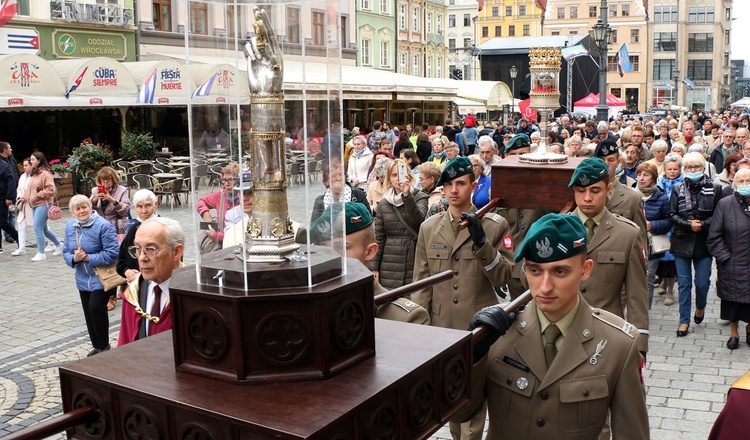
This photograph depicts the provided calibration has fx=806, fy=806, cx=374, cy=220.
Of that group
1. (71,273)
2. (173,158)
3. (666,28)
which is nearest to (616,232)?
(71,273)

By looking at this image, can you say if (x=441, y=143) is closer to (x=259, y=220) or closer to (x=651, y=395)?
(x=651, y=395)

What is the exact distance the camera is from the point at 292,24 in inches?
105

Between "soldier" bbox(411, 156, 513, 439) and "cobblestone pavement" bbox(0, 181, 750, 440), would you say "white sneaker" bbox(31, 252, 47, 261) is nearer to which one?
"cobblestone pavement" bbox(0, 181, 750, 440)

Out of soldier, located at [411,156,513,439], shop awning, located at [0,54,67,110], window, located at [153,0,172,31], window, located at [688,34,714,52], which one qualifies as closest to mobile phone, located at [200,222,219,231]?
window, located at [153,0,172,31]

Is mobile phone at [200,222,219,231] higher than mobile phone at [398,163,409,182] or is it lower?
higher

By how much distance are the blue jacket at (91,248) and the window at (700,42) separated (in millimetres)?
106022

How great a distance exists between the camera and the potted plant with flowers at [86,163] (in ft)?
60.9

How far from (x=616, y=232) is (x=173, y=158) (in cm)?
1805

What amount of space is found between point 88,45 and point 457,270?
917 inches

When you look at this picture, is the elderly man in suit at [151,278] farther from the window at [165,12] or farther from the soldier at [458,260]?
the soldier at [458,260]

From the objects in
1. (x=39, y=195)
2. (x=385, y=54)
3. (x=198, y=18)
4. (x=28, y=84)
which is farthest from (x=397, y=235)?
(x=385, y=54)

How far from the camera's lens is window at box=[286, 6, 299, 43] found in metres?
2.66

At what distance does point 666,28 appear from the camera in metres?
96.6

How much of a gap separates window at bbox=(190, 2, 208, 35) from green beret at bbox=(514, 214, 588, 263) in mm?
1465
